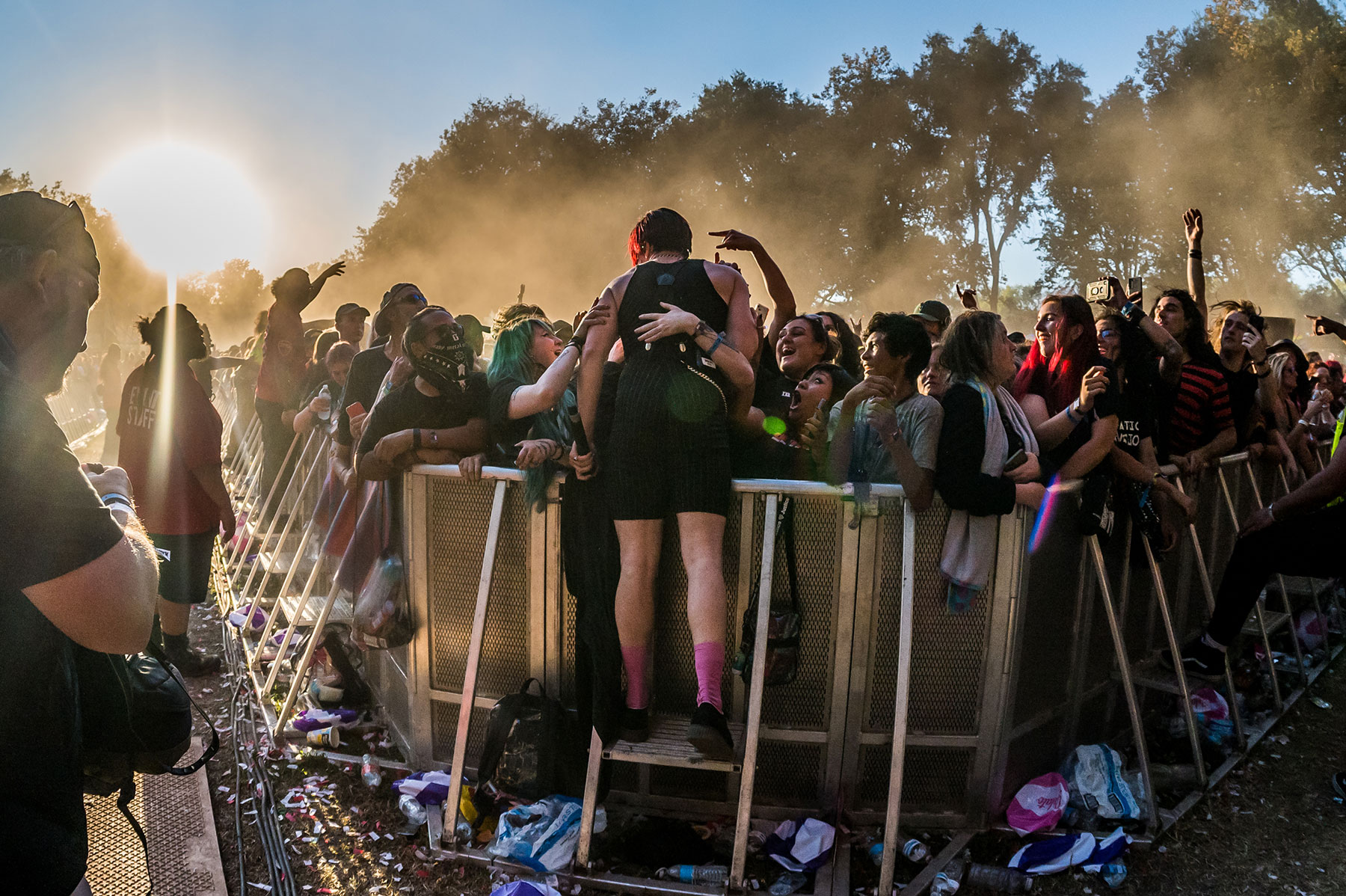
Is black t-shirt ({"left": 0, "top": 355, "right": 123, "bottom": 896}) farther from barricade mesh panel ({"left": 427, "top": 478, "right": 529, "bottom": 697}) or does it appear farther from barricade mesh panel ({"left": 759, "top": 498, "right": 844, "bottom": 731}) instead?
barricade mesh panel ({"left": 759, "top": 498, "right": 844, "bottom": 731})

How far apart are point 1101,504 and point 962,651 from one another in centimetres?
99

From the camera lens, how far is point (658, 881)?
3.39m

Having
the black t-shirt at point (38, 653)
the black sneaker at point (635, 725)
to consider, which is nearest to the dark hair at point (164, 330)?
the black sneaker at point (635, 725)

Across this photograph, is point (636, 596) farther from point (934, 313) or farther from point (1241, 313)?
point (1241, 313)

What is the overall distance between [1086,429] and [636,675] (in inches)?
93.3

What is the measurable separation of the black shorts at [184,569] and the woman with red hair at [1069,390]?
4910mm

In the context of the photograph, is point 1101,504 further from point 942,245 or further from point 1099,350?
point 942,245

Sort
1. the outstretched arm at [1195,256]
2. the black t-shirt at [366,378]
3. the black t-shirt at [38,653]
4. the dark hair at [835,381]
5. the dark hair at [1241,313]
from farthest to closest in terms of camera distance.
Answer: the outstretched arm at [1195,256]
the dark hair at [1241,313]
the black t-shirt at [366,378]
the dark hair at [835,381]
the black t-shirt at [38,653]

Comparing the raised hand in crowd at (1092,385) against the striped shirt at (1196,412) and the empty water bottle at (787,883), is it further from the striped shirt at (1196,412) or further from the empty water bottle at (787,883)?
the empty water bottle at (787,883)

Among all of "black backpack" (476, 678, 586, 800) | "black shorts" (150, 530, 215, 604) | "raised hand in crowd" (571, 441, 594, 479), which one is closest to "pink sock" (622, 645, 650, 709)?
"black backpack" (476, 678, 586, 800)

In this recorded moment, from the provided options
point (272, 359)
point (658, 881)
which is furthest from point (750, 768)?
point (272, 359)

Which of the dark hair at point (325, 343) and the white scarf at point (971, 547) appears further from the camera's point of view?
the dark hair at point (325, 343)

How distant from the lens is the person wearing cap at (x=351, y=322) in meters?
7.47

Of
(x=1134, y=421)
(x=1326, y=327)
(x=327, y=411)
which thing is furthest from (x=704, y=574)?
(x=1326, y=327)
